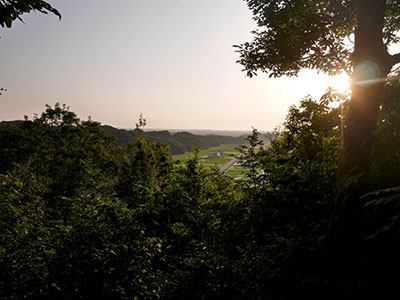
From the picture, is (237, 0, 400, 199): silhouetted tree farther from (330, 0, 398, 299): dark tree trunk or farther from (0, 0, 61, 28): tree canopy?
(0, 0, 61, 28): tree canopy

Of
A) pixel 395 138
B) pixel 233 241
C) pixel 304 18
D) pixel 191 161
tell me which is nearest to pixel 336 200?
pixel 395 138

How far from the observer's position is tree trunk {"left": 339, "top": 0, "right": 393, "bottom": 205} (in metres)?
4.71

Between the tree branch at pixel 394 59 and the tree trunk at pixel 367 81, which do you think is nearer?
the tree trunk at pixel 367 81

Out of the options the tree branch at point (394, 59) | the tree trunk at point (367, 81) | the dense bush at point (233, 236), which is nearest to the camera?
the dense bush at point (233, 236)

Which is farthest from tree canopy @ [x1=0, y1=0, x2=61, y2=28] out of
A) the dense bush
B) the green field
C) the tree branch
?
the tree branch

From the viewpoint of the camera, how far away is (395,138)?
357cm

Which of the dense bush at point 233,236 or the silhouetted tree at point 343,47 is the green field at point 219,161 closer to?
the dense bush at point 233,236

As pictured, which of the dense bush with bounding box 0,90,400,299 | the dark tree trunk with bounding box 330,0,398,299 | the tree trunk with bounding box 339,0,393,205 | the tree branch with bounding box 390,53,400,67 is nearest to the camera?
the dense bush with bounding box 0,90,400,299

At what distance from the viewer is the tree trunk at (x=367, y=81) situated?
4.71 metres

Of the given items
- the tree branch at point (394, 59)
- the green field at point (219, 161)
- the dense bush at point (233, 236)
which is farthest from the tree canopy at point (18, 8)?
the tree branch at point (394, 59)

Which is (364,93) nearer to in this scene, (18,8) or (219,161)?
(18,8)

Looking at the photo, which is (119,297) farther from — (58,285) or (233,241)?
(233,241)

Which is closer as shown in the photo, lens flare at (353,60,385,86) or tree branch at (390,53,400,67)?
lens flare at (353,60,385,86)

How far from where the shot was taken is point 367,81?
4.75 m
